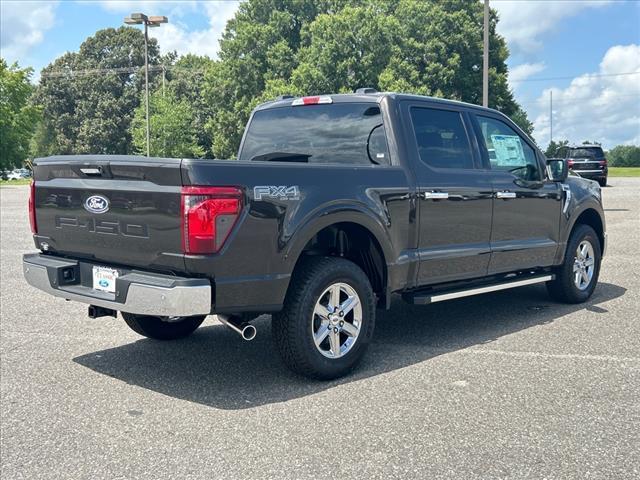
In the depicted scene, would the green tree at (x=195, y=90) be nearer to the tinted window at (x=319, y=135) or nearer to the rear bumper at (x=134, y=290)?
the tinted window at (x=319, y=135)

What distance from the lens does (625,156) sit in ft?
251

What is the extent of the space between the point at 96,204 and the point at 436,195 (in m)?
2.51

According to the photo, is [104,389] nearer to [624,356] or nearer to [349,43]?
[624,356]

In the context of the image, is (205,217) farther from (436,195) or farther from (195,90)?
(195,90)

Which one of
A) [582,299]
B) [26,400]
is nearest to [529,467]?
[26,400]

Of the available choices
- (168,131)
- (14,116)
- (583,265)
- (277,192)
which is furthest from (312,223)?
(14,116)

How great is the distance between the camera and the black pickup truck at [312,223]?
3969 mm

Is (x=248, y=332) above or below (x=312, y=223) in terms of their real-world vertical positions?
below

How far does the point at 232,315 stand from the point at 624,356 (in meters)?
2.95

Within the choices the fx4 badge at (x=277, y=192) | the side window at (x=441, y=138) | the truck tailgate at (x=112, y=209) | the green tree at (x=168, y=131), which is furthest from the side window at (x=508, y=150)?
the green tree at (x=168, y=131)

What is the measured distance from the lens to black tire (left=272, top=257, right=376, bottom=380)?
14.2 feet

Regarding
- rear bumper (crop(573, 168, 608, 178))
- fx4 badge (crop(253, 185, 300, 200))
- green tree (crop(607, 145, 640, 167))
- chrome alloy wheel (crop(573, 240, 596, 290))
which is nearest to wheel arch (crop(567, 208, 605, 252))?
chrome alloy wheel (crop(573, 240, 596, 290))

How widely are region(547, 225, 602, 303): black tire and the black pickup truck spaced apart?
1.14 feet

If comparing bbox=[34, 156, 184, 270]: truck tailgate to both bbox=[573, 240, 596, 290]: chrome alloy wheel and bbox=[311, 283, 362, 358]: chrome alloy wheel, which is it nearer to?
bbox=[311, 283, 362, 358]: chrome alloy wheel
